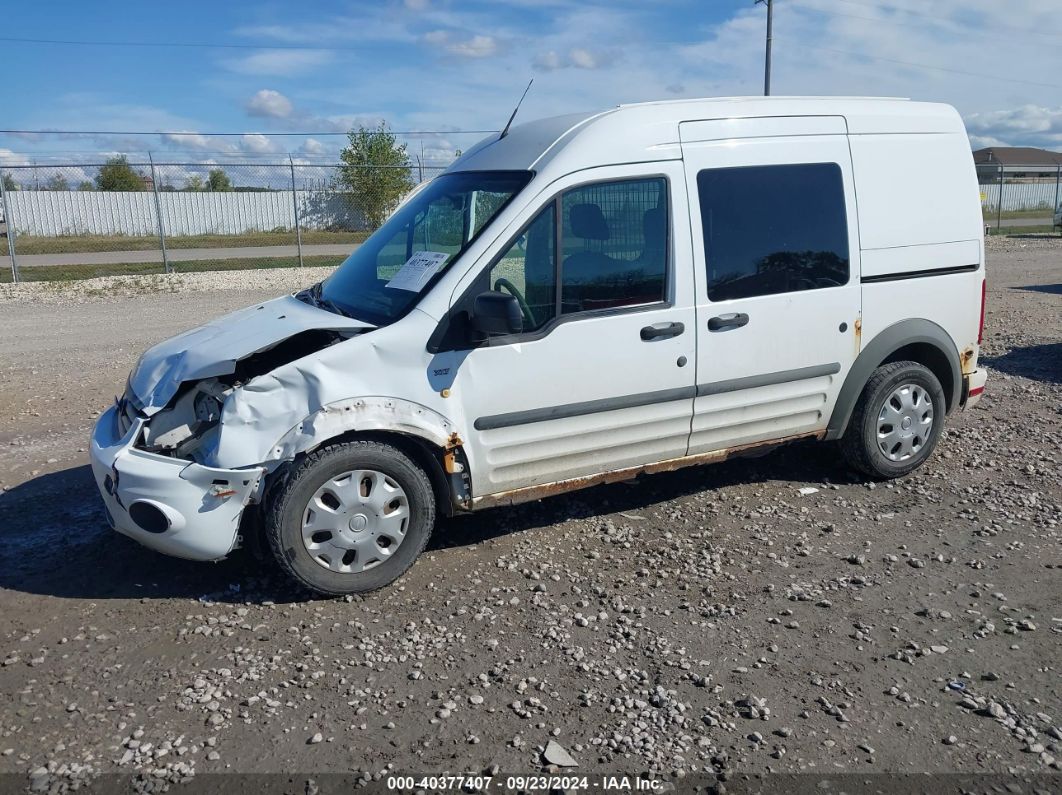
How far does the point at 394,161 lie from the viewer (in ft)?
88.5

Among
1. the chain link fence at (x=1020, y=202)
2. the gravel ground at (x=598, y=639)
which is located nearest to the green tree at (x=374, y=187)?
the gravel ground at (x=598, y=639)

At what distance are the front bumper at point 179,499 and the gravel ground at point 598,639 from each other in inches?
14.0

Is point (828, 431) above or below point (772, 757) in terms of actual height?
above

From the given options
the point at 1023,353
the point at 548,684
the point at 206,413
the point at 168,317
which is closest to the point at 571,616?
the point at 548,684

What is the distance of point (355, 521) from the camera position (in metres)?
4.21

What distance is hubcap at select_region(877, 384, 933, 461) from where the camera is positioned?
5660mm

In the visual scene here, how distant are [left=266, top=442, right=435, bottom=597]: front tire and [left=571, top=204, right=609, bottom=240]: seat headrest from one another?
146 centimetres

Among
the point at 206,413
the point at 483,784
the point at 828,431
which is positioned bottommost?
the point at 483,784

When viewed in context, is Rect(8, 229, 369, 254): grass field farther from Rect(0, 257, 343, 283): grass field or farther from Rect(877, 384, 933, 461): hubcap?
Rect(877, 384, 933, 461): hubcap

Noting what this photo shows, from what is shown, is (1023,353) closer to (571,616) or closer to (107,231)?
(571,616)

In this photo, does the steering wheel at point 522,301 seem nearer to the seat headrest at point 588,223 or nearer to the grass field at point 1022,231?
the seat headrest at point 588,223

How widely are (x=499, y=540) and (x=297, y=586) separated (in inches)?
45.1

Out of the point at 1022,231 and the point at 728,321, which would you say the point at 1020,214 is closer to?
the point at 1022,231

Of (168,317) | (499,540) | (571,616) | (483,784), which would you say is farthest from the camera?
(168,317)
